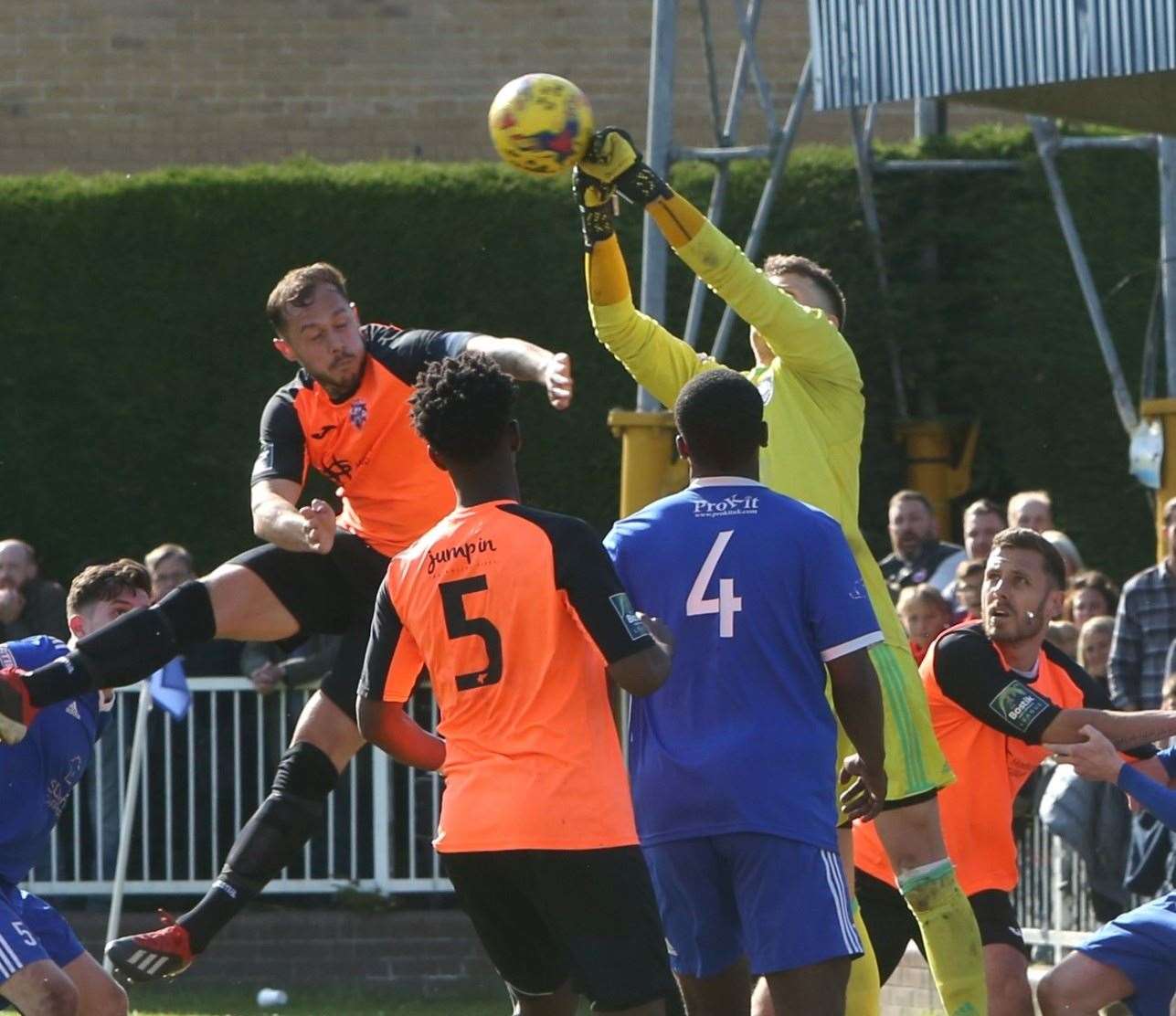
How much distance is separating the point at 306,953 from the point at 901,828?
5.94m

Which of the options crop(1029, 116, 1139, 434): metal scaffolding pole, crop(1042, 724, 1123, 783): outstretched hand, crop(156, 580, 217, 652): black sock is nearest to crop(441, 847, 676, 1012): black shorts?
crop(156, 580, 217, 652): black sock

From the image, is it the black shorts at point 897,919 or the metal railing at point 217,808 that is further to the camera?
the metal railing at point 217,808

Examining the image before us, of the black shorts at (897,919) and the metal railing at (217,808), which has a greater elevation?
the black shorts at (897,919)

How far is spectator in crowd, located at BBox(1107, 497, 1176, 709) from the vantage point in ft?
34.7

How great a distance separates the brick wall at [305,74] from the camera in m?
17.3

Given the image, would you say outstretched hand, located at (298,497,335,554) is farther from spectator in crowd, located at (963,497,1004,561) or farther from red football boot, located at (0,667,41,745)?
spectator in crowd, located at (963,497,1004,561)

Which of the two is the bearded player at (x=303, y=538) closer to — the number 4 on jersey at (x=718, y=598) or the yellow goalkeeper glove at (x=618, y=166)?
the yellow goalkeeper glove at (x=618, y=166)

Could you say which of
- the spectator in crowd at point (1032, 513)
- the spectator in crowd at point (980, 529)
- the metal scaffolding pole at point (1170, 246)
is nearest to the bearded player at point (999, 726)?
the spectator in crowd at point (1032, 513)

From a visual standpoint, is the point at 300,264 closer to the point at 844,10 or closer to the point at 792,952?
A: the point at 844,10

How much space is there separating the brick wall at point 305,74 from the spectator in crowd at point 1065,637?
705 centimetres

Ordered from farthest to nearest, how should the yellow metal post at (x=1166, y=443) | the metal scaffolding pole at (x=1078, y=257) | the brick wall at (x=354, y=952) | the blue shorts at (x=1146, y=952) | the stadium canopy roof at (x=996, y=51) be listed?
the metal scaffolding pole at (x=1078, y=257) → the brick wall at (x=354, y=952) → the yellow metal post at (x=1166, y=443) → the stadium canopy roof at (x=996, y=51) → the blue shorts at (x=1146, y=952)

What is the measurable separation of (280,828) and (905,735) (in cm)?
196

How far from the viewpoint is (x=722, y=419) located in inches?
234

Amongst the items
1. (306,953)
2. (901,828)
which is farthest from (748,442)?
(306,953)
